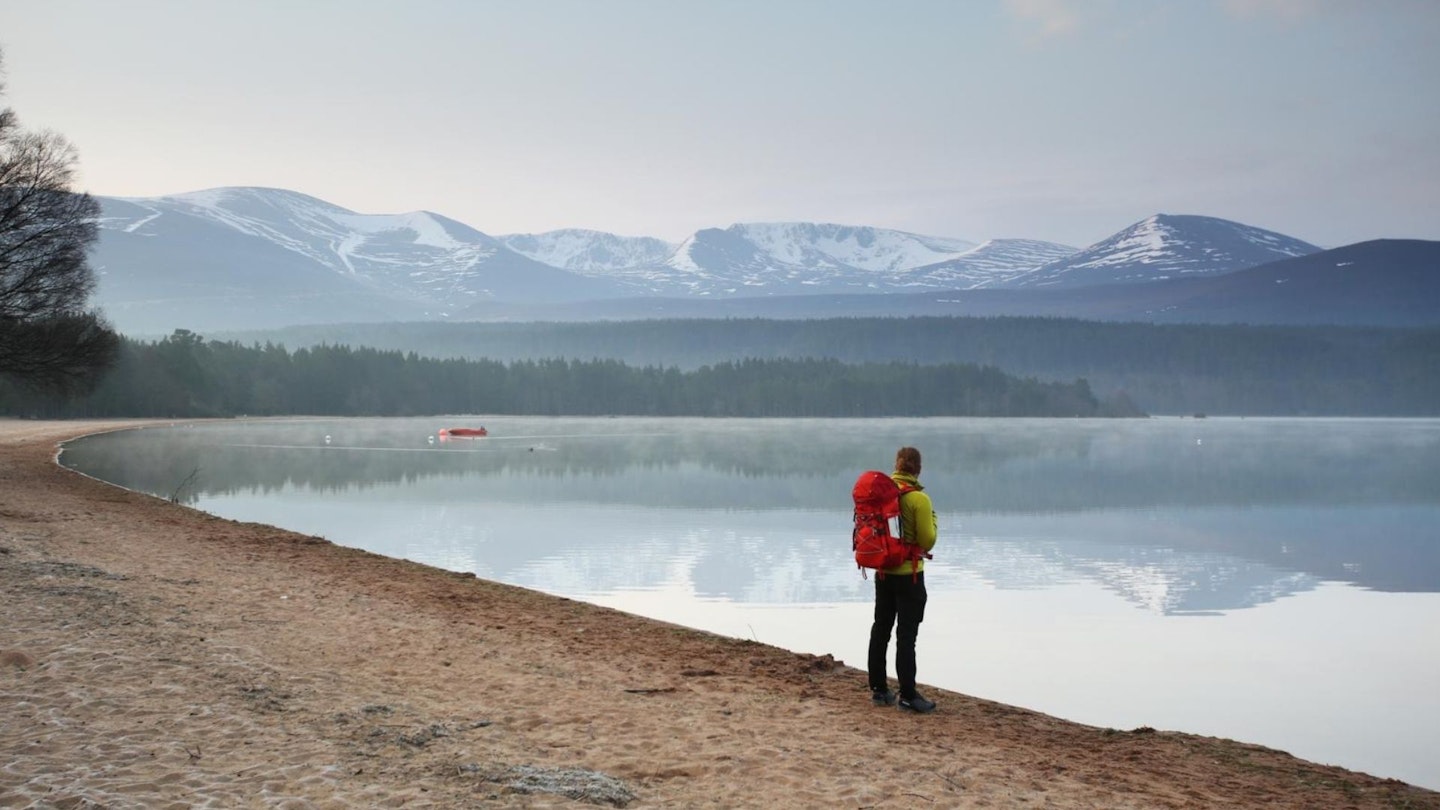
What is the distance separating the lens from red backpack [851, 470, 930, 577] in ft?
33.1

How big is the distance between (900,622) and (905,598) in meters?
0.26

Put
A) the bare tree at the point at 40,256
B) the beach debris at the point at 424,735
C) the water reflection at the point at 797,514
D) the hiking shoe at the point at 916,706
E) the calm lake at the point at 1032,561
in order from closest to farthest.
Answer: the beach debris at the point at 424,735
the hiking shoe at the point at 916,706
the calm lake at the point at 1032,561
the water reflection at the point at 797,514
the bare tree at the point at 40,256

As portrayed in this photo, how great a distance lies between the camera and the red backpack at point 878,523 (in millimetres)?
10102

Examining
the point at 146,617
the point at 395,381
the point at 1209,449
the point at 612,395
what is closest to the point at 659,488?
the point at 146,617

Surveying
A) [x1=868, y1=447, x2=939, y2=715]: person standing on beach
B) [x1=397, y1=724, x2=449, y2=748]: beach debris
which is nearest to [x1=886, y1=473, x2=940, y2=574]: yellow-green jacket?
[x1=868, y1=447, x2=939, y2=715]: person standing on beach

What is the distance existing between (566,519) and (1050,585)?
15003 millimetres

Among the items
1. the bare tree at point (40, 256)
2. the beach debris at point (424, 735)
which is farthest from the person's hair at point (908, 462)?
the bare tree at point (40, 256)

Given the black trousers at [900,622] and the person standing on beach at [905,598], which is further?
the black trousers at [900,622]

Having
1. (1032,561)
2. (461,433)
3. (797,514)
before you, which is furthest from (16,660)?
(461,433)

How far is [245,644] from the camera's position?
1134cm

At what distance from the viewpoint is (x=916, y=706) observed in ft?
34.9

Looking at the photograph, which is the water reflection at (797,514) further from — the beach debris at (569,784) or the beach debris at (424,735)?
the beach debris at (569,784)

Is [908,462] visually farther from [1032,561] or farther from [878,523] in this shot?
[1032,561]

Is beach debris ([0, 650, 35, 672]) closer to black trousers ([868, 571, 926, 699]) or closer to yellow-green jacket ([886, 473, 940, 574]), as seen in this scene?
black trousers ([868, 571, 926, 699])
